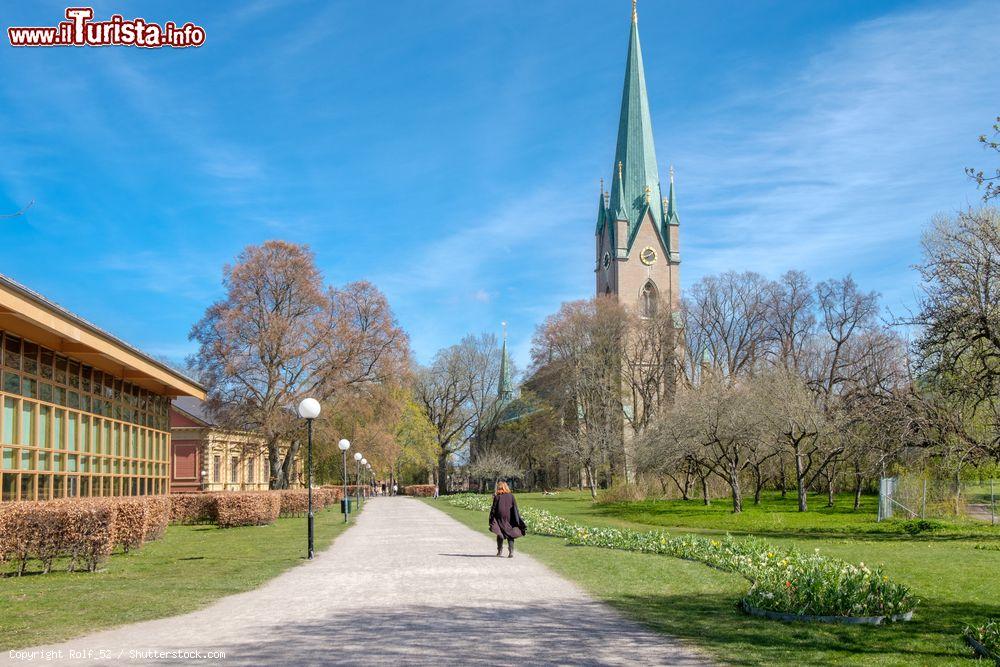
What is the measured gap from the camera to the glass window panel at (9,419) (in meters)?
18.9

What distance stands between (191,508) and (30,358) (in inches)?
479

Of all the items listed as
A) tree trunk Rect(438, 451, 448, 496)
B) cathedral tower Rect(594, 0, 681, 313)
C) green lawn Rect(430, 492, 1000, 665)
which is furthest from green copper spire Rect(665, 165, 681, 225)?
green lawn Rect(430, 492, 1000, 665)

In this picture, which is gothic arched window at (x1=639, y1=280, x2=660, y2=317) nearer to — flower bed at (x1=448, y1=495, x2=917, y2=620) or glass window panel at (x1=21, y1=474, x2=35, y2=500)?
glass window panel at (x1=21, y1=474, x2=35, y2=500)

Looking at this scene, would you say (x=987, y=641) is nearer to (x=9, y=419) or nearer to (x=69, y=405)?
(x=9, y=419)

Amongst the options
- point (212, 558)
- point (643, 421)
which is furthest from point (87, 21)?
point (643, 421)

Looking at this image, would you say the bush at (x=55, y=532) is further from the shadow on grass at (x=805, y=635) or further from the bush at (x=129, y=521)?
the shadow on grass at (x=805, y=635)

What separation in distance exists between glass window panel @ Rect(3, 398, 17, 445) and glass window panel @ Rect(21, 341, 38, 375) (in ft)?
3.30

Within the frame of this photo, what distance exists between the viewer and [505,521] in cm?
1683

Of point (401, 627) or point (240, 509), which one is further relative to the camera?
point (240, 509)

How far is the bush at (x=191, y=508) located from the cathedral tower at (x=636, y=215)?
54.4 m

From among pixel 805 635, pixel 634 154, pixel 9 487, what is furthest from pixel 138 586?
pixel 634 154

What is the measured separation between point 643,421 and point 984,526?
3278 cm

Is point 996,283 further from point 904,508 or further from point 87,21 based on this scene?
point 87,21

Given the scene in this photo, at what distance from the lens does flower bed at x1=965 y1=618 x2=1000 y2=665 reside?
24.5 ft
